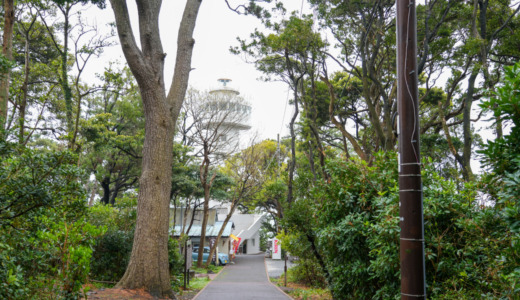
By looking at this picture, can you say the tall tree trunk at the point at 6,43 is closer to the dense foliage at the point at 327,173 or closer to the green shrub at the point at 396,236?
the dense foliage at the point at 327,173

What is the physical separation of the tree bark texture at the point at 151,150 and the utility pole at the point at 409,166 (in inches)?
321

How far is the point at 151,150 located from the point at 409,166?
28.0ft

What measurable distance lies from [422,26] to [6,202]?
15.6 metres

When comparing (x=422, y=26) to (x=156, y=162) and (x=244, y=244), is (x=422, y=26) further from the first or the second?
(x=244, y=244)

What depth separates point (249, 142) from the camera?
29359 mm

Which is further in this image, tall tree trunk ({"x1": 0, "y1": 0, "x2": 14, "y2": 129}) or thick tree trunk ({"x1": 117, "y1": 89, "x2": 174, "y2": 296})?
thick tree trunk ({"x1": 117, "y1": 89, "x2": 174, "y2": 296})

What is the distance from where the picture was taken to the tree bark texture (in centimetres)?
1088

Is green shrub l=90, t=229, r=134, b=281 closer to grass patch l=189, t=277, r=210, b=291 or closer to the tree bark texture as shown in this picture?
grass patch l=189, t=277, r=210, b=291

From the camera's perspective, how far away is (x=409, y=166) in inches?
168

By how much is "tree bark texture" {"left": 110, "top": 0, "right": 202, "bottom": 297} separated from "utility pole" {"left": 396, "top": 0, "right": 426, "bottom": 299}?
8.15 metres

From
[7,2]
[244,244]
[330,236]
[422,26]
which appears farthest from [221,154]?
[244,244]

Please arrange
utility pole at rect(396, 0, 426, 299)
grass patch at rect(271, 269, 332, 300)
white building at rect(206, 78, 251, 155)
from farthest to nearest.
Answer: white building at rect(206, 78, 251, 155) < grass patch at rect(271, 269, 332, 300) < utility pole at rect(396, 0, 426, 299)

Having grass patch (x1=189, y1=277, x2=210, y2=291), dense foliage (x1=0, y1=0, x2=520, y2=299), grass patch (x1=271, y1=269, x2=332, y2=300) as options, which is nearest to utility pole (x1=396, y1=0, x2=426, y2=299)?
dense foliage (x1=0, y1=0, x2=520, y2=299)

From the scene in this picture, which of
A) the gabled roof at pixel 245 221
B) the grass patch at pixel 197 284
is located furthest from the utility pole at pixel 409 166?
the gabled roof at pixel 245 221
